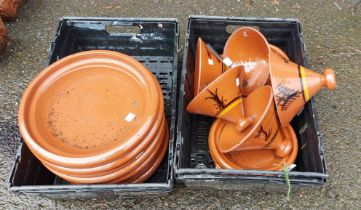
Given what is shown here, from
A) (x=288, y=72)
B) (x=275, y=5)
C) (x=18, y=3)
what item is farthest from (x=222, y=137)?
(x=18, y=3)

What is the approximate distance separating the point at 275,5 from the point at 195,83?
957 millimetres

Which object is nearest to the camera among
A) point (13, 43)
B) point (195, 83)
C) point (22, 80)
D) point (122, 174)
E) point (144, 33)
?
point (122, 174)

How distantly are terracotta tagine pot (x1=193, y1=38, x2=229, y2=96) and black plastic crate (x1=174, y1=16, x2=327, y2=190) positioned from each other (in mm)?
52

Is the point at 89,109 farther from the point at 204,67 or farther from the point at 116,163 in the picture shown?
the point at 204,67

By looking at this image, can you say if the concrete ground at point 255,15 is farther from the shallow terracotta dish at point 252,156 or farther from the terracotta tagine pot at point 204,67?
the terracotta tagine pot at point 204,67

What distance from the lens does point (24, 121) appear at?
1.47 meters

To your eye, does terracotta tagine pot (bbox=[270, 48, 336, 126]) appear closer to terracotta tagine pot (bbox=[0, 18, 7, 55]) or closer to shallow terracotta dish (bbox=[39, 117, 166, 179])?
shallow terracotta dish (bbox=[39, 117, 166, 179])

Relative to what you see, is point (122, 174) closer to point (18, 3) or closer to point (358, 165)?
point (358, 165)

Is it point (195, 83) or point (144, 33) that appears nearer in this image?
point (195, 83)

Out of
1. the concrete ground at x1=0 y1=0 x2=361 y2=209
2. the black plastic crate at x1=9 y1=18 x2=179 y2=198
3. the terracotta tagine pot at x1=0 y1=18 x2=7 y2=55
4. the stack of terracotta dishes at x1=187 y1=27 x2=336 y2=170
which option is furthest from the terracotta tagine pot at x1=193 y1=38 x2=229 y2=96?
the terracotta tagine pot at x1=0 y1=18 x2=7 y2=55

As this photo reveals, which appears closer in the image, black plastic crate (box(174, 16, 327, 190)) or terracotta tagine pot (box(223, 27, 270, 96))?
black plastic crate (box(174, 16, 327, 190))

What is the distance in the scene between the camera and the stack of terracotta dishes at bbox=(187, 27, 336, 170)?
153 centimetres

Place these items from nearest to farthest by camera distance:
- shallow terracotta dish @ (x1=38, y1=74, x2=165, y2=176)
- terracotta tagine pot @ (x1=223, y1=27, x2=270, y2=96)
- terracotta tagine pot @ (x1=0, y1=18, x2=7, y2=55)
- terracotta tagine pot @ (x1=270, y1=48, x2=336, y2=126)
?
shallow terracotta dish @ (x1=38, y1=74, x2=165, y2=176) < terracotta tagine pot @ (x1=270, y1=48, x2=336, y2=126) < terracotta tagine pot @ (x1=223, y1=27, x2=270, y2=96) < terracotta tagine pot @ (x1=0, y1=18, x2=7, y2=55)

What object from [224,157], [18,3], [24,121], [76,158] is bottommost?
[224,157]
